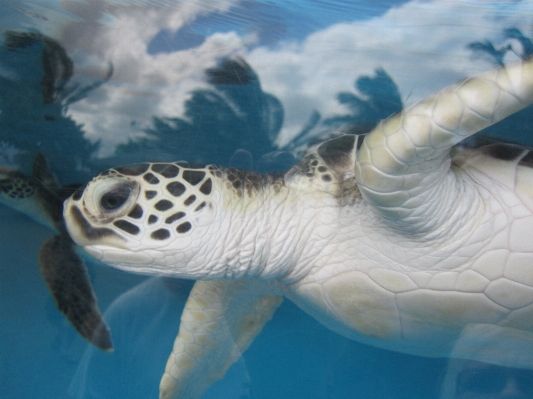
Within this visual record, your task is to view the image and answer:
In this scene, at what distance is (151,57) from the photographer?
3.48 ft

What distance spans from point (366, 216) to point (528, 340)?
771 millimetres

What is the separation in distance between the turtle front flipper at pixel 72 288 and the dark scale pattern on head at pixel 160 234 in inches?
41.5

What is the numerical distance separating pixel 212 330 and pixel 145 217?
2.78ft

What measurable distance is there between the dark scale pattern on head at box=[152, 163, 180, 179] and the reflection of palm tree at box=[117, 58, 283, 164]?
162 mm

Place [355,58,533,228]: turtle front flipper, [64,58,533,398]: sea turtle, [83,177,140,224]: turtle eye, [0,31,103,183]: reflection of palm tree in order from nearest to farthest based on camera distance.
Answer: [355,58,533,228]: turtle front flipper < [64,58,533,398]: sea turtle < [83,177,140,224]: turtle eye < [0,31,103,183]: reflection of palm tree

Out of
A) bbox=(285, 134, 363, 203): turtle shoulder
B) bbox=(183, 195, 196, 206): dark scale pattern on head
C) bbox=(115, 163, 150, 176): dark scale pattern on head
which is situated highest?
bbox=(285, 134, 363, 203): turtle shoulder

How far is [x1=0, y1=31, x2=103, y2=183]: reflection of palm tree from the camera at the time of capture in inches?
45.5

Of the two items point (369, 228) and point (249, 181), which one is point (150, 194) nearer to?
point (249, 181)

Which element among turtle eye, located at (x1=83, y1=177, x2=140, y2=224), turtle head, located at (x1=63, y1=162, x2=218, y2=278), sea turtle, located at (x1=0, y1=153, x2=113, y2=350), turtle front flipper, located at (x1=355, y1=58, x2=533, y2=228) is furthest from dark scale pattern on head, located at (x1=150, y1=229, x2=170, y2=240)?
sea turtle, located at (x1=0, y1=153, x2=113, y2=350)

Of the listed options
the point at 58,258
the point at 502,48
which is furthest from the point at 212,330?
the point at 502,48

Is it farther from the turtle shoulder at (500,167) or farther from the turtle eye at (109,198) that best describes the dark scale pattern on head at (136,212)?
the turtle shoulder at (500,167)

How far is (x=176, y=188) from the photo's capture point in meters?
1.01

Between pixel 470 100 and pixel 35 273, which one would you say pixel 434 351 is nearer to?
pixel 470 100

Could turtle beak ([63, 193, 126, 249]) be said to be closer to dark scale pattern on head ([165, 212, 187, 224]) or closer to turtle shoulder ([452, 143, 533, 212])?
dark scale pattern on head ([165, 212, 187, 224])
